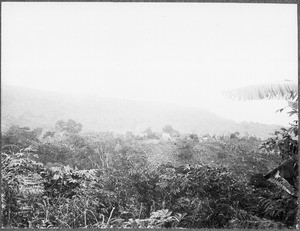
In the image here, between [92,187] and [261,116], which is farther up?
[261,116]

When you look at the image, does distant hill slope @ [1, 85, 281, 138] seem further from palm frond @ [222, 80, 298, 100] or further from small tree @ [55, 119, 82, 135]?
palm frond @ [222, 80, 298, 100]

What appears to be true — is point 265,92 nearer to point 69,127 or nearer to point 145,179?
point 145,179

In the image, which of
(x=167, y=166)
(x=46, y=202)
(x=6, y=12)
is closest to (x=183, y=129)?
(x=167, y=166)

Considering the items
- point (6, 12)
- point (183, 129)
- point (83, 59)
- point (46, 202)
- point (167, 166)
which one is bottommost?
point (46, 202)

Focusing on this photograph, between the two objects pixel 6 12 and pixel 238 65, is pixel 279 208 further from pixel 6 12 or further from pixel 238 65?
pixel 6 12

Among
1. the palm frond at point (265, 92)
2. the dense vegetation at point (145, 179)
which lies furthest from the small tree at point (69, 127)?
the palm frond at point (265, 92)

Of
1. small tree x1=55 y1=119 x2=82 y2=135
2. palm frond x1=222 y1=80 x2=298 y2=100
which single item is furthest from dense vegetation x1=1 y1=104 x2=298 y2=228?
palm frond x1=222 y1=80 x2=298 y2=100
